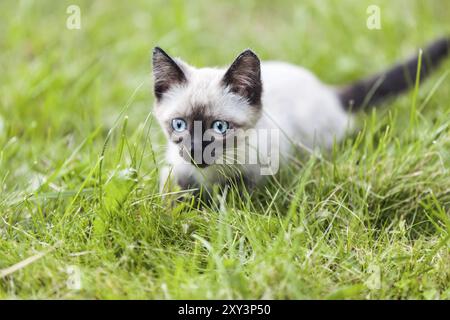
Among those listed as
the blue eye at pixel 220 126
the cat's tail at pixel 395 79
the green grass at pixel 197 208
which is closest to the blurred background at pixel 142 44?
the green grass at pixel 197 208

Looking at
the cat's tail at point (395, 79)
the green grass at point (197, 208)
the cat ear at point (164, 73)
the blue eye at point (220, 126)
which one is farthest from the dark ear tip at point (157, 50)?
the cat's tail at point (395, 79)

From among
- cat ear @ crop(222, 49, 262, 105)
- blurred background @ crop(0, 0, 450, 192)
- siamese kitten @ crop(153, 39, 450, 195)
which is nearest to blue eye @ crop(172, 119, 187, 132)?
siamese kitten @ crop(153, 39, 450, 195)

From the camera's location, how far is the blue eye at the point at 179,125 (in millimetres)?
2393

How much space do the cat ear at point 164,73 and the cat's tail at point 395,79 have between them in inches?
51.9

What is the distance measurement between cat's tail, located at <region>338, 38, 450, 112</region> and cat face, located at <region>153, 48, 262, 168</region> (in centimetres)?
117

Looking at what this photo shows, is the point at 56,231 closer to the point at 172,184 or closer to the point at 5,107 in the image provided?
the point at 172,184

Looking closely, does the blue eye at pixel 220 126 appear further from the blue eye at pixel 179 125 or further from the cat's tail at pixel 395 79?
the cat's tail at pixel 395 79

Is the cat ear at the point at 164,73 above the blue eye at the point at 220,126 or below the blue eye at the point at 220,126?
above

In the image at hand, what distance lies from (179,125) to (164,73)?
24cm

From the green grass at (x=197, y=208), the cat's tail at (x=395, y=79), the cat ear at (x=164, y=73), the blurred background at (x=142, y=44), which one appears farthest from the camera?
the blurred background at (x=142, y=44)

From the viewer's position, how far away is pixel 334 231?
7.43 ft

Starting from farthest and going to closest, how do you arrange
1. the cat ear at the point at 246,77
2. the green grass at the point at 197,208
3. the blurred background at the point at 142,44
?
the blurred background at the point at 142,44 → the cat ear at the point at 246,77 → the green grass at the point at 197,208

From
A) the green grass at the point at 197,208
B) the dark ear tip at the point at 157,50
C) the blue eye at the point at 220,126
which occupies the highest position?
the dark ear tip at the point at 157,50

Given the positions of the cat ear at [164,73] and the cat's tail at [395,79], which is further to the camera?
the cat's tail at [395,79]
